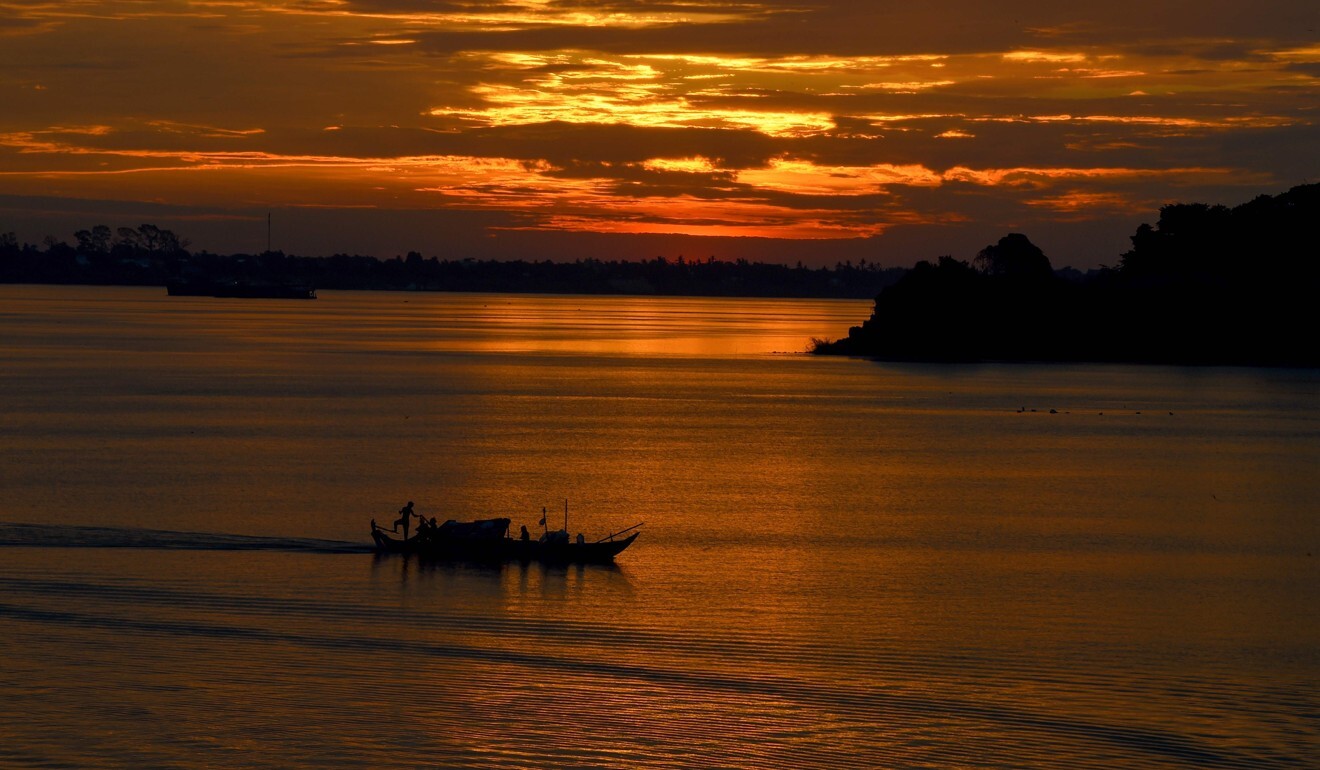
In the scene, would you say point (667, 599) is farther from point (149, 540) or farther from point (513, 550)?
point (149, 540)

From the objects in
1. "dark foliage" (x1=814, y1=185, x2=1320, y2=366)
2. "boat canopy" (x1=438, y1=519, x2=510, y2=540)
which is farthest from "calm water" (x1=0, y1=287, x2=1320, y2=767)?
"dark foliage" (x1=814, y1=185, x2=1320, y2=366)

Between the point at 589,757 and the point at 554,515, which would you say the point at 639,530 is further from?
the point at 589,757

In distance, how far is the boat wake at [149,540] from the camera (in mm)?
41906

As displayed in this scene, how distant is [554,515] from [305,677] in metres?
23.1

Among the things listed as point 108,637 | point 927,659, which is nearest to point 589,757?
point 927,659

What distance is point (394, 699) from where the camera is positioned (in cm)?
2697

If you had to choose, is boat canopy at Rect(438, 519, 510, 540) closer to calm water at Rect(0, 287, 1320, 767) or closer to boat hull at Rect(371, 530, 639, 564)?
boat hull at Rect(371, 530, 639, 564)

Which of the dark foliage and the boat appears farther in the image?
the dark foliage

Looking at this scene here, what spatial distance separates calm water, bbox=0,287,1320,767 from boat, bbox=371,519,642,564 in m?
0.85

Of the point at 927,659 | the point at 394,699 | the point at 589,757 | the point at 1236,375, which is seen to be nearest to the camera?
the point at 589,757

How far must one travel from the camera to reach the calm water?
25203mm

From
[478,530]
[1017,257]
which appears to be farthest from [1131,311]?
[478,530]

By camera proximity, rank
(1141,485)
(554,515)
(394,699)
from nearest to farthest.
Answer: (394,699), (554,515), (1141,485)

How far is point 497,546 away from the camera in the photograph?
4084cm
